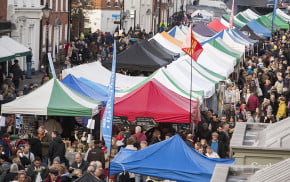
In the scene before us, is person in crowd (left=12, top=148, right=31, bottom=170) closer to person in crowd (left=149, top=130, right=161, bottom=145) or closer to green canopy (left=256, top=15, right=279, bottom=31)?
person in crowd (left=149, top=130, right=161, bottom=145)

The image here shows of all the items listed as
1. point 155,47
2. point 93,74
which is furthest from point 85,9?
point 93,74

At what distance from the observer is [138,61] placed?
114ft

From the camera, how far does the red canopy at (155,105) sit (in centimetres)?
2316

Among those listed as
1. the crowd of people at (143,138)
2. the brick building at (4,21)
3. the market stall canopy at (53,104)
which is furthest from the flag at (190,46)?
the brick building at (4,21)

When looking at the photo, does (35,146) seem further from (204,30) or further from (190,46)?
(204,30)

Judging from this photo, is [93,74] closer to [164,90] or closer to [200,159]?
[164,90]

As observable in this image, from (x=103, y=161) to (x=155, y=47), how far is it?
19396 millimetres

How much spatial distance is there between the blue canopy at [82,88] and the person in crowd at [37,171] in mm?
7911

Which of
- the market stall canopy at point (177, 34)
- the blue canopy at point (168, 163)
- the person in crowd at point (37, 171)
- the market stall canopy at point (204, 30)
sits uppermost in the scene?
the blue canopy at point (168, 163)

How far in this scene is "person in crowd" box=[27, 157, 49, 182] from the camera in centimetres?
1709

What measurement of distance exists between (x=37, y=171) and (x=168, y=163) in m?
2.31

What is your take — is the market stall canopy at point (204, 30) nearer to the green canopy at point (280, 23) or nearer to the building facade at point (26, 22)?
the building facade at point (26, 22)

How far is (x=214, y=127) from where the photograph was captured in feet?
81.3

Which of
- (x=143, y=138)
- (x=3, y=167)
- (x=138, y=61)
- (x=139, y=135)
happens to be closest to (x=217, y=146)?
(x=143, y=138)
